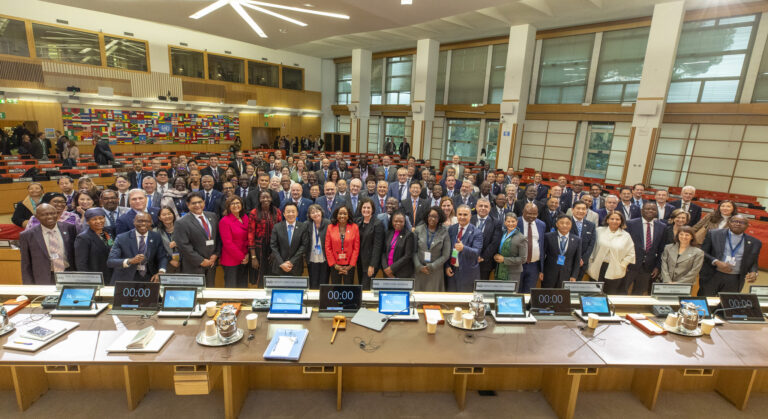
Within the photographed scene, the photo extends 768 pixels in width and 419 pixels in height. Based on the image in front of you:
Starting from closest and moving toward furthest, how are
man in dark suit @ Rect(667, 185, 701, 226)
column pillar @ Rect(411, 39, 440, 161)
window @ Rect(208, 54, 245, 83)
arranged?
man in dark suit @ Rect(667, 185, 701, 226) < column pillar @ Rect(411, 39, 440, 161) < window @ Rect(208, 54, 245, 83)

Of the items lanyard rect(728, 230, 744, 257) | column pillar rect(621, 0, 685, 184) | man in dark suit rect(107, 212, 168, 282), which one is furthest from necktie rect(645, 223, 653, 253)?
column pillar rect(621, 0, 685, 184)

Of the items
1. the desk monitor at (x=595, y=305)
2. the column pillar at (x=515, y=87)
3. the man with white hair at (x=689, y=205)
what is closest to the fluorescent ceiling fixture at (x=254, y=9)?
the desk monitor at (x=595, y=305)

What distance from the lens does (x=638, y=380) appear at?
9.27 feet

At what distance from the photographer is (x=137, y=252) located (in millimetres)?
3662

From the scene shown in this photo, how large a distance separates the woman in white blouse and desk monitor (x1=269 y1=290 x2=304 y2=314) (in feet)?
11.6

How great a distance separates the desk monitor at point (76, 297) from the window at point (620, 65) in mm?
14998

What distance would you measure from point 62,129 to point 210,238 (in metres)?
15.2

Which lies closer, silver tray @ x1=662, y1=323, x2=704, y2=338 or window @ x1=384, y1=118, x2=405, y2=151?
silver tray @ x1=662, y1=323, x2=704, y2=338

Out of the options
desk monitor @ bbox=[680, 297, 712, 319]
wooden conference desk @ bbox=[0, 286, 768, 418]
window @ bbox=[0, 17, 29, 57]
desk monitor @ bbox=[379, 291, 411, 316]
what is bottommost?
wooden conference desk @ bbox=[0, 286, 768, 418]

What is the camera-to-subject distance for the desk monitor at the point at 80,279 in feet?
9.83

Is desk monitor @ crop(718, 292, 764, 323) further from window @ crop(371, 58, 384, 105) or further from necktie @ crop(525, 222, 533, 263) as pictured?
window @ crop(371, 58, 384, 105)

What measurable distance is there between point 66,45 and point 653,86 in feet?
67.7

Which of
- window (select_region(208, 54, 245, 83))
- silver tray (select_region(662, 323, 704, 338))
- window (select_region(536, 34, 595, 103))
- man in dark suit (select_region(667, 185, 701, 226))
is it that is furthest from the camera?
window (select_region(208, 54, 245, 83))

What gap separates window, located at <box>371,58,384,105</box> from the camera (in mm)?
20109
